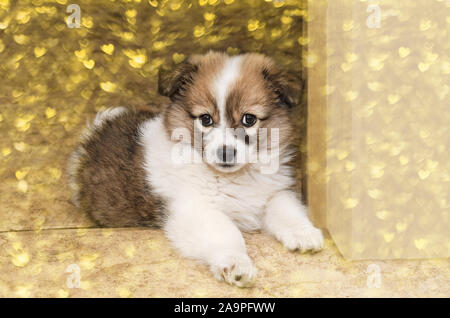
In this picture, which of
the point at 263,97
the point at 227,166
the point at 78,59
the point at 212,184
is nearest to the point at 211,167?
the point at 212,184

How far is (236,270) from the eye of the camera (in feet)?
7.43

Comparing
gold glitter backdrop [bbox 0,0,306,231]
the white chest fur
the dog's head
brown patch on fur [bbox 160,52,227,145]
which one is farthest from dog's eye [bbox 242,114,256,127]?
gold glitter backdrop [bbox 0,0,306,231]

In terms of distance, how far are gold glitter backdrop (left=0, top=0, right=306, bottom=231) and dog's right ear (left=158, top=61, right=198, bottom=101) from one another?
2.09 ft

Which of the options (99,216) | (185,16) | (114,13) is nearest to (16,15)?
(114,13)

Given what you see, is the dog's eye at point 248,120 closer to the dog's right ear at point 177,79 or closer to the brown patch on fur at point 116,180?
the dog's right ear at point 177,79

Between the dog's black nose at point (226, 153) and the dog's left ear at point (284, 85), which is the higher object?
the dog's left ear at point (284, 85)

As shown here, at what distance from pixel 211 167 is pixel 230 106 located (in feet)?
1.22

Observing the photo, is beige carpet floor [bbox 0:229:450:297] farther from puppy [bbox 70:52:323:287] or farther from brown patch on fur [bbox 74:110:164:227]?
brown patch on fur [bbox 74:110:164:227]

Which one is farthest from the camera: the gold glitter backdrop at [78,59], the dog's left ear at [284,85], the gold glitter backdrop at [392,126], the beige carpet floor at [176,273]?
the gold glitter backdrop at [78,59]

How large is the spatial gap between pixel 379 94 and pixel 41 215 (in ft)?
6.82

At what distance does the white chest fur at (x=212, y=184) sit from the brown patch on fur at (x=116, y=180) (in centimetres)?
9

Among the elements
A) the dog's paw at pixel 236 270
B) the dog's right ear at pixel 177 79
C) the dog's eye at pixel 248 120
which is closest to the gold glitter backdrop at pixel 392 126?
the dog's eye at pixel 248 120

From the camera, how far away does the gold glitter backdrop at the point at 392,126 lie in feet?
7.74

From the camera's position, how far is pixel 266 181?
291 cm
